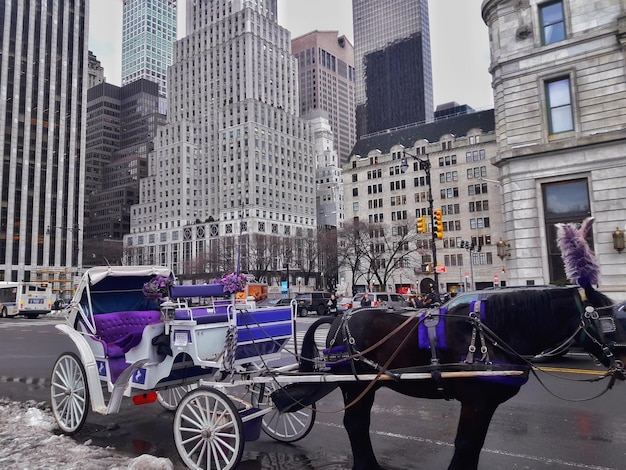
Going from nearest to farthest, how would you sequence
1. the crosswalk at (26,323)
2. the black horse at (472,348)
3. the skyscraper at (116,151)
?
the black horse at (472,348), the crosswalk at (26,323), the skyscraper at (116,151)

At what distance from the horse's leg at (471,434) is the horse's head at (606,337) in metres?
1.06

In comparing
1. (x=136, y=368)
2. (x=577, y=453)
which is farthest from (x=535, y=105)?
(x=136, y=368)

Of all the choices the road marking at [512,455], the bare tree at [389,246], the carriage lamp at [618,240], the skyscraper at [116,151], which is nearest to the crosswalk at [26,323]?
the road marking at [512,455]

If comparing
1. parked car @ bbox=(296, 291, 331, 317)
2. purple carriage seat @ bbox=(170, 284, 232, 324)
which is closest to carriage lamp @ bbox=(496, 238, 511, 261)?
parked car @ bbox=(296, 291, 331, 317)

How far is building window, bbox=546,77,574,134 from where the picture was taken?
77.2ft

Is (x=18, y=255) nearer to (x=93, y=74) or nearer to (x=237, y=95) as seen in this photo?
(x=237, y=95)

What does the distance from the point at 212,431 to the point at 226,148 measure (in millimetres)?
130127

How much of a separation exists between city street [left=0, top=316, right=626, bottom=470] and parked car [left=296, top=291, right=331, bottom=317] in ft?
103

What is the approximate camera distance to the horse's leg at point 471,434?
446cm

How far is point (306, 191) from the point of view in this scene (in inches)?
5477

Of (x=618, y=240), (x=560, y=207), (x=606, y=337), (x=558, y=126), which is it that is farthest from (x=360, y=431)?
(x=558, y=126)

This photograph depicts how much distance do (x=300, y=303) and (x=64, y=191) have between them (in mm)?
86798

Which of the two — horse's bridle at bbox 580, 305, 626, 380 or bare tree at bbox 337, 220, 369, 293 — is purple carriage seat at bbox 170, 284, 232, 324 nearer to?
horse's bridle at bbox 580, 305, 626, 380

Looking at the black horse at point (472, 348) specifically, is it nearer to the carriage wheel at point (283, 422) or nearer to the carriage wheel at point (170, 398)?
the carriage wheel at point (283, 422)
